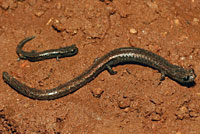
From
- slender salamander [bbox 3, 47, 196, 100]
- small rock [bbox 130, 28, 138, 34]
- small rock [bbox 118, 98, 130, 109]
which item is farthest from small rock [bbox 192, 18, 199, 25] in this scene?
small rock [bbox 118, 98, 130, 109]

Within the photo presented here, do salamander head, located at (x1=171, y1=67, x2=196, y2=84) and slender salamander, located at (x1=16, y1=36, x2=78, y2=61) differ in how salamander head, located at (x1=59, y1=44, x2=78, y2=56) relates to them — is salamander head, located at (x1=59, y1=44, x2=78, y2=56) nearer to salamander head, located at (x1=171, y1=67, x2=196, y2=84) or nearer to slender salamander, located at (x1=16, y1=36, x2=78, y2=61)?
slender salamander, located at (x1=16, y1=36, x2=78, y2=61)

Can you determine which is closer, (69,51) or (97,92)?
(97,92)

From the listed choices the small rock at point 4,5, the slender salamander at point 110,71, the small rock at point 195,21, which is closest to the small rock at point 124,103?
the slender salamander at point 110,71

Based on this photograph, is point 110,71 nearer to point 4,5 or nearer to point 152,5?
point 152,5

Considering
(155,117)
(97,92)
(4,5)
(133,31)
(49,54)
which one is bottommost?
(155,117)

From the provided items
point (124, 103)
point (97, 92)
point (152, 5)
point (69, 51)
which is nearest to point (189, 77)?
point (124, 103)

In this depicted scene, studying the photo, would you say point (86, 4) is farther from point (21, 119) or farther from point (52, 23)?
point (21, 119)

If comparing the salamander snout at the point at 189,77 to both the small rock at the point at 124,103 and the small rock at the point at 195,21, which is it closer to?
the small rock at the point at 124,103
